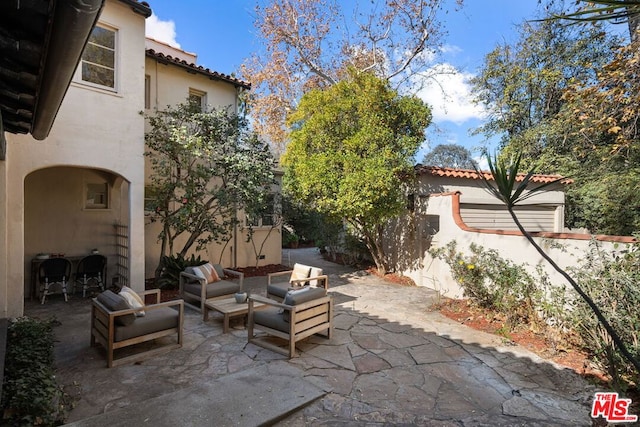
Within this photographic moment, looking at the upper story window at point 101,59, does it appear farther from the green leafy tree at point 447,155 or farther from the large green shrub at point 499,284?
the green leafy tree at point 447,155

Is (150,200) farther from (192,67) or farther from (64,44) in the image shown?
(64,44)

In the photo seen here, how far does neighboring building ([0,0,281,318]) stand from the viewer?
→ 19.3ft

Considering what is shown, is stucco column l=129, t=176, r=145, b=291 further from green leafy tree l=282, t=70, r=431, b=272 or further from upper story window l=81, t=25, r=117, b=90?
green leafy tree l=282, t=70, r=431, b=272

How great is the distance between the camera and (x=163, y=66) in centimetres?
1008

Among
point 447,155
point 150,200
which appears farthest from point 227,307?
point 447,155

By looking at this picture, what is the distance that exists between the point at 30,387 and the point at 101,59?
6.79 m

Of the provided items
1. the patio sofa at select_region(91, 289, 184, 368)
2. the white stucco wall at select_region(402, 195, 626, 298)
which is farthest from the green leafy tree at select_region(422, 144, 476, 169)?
the patio sofa at select_region(91, 289, 184, 368)

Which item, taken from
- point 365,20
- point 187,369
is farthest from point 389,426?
point 365,20

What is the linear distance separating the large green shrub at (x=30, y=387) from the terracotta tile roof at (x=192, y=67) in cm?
793

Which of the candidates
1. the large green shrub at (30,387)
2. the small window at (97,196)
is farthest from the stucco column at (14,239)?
the small window at (97,196)

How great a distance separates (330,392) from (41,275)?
301 inches

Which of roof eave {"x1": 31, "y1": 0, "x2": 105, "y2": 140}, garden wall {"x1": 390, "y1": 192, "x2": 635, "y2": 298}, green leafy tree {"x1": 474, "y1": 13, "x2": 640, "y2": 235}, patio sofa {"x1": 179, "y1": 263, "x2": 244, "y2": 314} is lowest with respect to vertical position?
patio sofa {"x1": 179, "y1": 263, "x2": 244, "y2": 314}

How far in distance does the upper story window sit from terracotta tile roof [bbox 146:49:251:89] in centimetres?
202

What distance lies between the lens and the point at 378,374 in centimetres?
439
